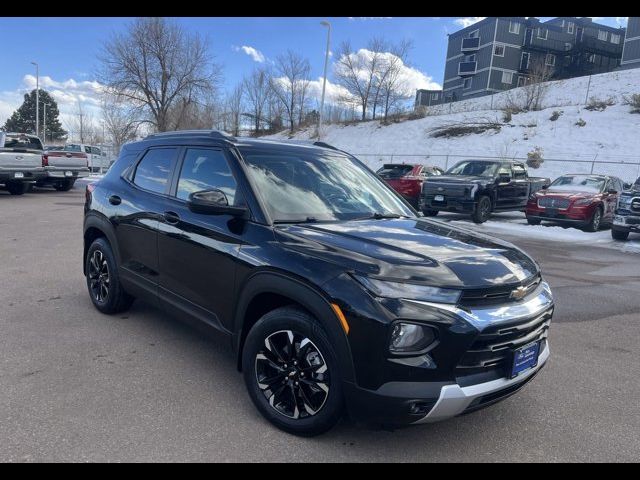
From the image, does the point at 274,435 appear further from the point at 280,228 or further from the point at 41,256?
the point at 41,256

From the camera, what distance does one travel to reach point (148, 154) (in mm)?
4617

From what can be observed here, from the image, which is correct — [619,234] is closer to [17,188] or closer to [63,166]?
[63,166]

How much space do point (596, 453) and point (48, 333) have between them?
450 cm

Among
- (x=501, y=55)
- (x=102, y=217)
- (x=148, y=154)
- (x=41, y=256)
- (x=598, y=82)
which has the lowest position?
(x=41, y=256)

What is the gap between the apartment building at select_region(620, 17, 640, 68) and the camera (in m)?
48.3

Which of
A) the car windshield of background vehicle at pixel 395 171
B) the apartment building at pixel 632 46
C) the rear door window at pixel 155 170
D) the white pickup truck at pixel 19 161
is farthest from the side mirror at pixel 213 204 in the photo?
the apartment building at pixel 632 46

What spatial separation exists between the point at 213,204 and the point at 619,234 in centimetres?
1243

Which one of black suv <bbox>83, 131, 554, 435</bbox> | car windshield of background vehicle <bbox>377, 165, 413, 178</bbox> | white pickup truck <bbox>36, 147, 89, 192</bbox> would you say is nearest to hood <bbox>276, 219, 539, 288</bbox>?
black suv <bbox>83, 131, 554, 435</bbox>

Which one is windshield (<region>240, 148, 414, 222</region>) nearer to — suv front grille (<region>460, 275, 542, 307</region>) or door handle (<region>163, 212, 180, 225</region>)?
door handle (<region>163, 212, 180, 225</region>)

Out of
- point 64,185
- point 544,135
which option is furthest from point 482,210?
point 544,135

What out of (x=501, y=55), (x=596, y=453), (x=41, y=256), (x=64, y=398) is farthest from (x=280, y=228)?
(x=501, y=55)

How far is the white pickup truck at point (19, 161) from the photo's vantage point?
16.3 m

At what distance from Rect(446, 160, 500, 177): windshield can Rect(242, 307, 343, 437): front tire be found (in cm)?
1338

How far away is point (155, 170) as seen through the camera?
442 centimetres
